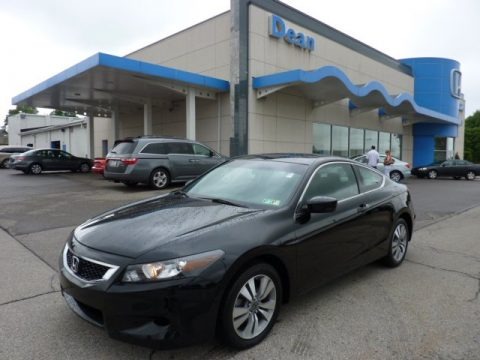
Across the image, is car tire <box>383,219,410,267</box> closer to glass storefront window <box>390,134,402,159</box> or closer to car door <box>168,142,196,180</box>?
Answer: car door <box>168,142,196,180</box>

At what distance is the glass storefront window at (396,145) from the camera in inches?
1110

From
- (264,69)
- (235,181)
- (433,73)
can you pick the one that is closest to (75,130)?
(264,69)

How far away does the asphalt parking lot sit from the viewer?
279cm

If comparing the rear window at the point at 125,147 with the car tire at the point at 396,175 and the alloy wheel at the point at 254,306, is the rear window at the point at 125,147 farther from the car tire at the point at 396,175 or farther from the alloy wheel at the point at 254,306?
the car tire at the point at 396,175

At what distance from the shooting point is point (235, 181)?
397 cm

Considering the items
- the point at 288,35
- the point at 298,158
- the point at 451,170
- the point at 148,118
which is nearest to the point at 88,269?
the point at 298,158

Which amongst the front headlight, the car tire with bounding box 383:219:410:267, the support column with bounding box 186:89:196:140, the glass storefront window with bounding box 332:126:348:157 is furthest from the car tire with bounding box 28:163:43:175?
the front headlight

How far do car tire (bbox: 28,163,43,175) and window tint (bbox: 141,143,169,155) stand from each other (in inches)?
383

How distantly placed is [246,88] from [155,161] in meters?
6.48

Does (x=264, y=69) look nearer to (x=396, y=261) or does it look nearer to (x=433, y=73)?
(x=396, y=261)

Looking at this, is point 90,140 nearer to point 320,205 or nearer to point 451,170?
point 451,170

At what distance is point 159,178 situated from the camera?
1184 cm

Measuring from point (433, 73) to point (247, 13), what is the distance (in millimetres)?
20249

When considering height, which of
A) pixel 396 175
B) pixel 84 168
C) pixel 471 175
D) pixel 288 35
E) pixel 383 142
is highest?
pixel 288 35
